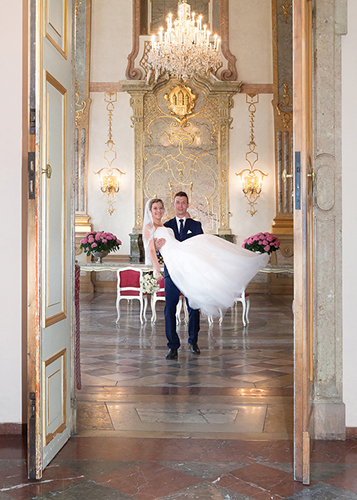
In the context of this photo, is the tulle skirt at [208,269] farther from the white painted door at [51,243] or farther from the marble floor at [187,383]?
the white painted door at [51,243]

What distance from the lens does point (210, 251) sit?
21.0 ft

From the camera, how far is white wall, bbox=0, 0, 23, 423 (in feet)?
11.7

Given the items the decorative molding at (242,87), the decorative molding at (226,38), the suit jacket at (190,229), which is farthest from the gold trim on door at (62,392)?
the decorative molding at (226,38)

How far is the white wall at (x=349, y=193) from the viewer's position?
11.6ft

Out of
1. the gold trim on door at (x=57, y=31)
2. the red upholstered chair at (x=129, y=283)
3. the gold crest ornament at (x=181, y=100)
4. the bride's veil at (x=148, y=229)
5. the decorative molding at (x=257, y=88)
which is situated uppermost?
the decorative molding at (x=257, y=88)

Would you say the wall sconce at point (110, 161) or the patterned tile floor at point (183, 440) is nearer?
the patterned tile floor at point (183, 440)

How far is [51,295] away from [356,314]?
2020mm

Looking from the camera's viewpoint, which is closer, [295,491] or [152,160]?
[295,491]

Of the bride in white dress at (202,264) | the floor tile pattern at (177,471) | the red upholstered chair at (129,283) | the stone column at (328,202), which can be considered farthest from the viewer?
the red upholstered chair at (129,283)

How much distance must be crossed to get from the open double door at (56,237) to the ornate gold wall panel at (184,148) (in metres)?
9.57

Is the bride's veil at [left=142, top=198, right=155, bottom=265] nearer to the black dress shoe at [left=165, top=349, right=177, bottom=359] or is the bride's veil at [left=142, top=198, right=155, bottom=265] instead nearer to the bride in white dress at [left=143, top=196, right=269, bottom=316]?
the bride in white dress at [left=143, top=196, right=269, bottom=316]

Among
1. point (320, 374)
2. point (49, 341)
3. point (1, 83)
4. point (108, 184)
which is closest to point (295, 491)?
point (320, 374)

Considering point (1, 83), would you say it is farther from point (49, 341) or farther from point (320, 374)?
point (320, 374)

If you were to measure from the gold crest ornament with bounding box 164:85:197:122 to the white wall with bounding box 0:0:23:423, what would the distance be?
9.63 m
